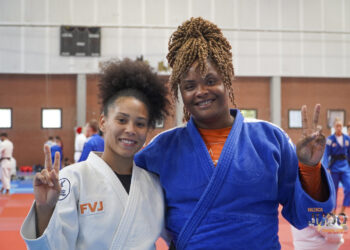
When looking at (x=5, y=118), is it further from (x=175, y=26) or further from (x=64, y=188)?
(x=64, y=188)

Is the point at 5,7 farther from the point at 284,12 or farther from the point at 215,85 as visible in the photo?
the point at 215,85

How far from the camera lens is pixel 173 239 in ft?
6.50

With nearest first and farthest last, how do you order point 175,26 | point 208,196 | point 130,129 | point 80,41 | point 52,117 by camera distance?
point 208,196, point 130,129, point 80,41, point 175,26, point 52,117

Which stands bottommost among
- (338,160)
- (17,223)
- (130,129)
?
(17,223)

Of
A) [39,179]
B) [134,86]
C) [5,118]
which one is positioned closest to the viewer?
[39,179]

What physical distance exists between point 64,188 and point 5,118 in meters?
13.6

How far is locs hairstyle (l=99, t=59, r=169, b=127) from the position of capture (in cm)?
218

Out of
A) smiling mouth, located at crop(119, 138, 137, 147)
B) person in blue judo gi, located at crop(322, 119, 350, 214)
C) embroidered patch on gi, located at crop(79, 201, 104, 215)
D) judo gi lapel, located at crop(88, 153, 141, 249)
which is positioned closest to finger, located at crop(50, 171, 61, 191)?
embroidered patch on gi, located at crop(79, 201, 104, 215)

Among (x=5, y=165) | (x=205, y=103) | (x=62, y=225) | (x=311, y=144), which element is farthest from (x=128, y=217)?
(x=5, y=165)

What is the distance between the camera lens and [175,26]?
14.7m

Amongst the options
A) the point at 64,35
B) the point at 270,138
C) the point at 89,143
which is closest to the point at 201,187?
the point at 270,138

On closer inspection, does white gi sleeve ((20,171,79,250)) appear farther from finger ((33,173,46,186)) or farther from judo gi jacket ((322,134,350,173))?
judo gi jacket ((322,134,350,173))

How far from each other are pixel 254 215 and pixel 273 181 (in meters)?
0.19

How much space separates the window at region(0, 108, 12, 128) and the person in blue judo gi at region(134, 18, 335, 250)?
1341 centimetres
